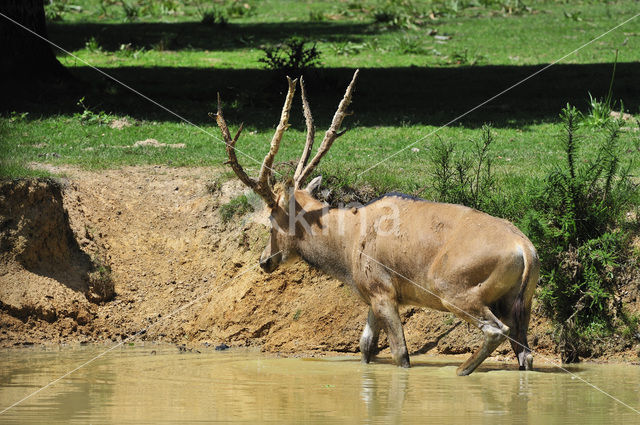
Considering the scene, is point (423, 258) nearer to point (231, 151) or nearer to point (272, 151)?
point (272, 151)

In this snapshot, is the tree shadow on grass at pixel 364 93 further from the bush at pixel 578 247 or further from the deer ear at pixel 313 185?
the deer ear at pixel 313 185

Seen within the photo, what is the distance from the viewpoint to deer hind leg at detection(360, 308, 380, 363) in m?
10.8

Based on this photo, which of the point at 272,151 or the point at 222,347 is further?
the point at 222,347

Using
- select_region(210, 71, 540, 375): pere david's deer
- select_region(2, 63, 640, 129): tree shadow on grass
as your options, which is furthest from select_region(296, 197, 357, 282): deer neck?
select_region(2, 63, 640, 129): tree shadow on grass

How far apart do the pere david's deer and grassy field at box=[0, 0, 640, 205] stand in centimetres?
231

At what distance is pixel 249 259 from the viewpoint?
12672mm

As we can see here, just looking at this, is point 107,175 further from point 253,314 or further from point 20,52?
point 20,52

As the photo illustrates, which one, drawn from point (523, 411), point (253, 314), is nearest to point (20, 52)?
point (253, 314)

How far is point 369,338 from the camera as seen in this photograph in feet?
35.5

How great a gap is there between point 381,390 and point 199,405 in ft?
5.76

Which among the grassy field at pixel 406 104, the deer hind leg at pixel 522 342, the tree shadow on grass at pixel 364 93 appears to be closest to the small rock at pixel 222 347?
the grassy field at pixel 406 104

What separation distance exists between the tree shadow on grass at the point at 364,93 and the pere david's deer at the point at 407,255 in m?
7.19

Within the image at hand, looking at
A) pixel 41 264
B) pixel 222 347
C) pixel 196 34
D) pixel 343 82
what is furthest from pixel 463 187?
pixel 196 34

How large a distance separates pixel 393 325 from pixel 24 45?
12.6 meters
